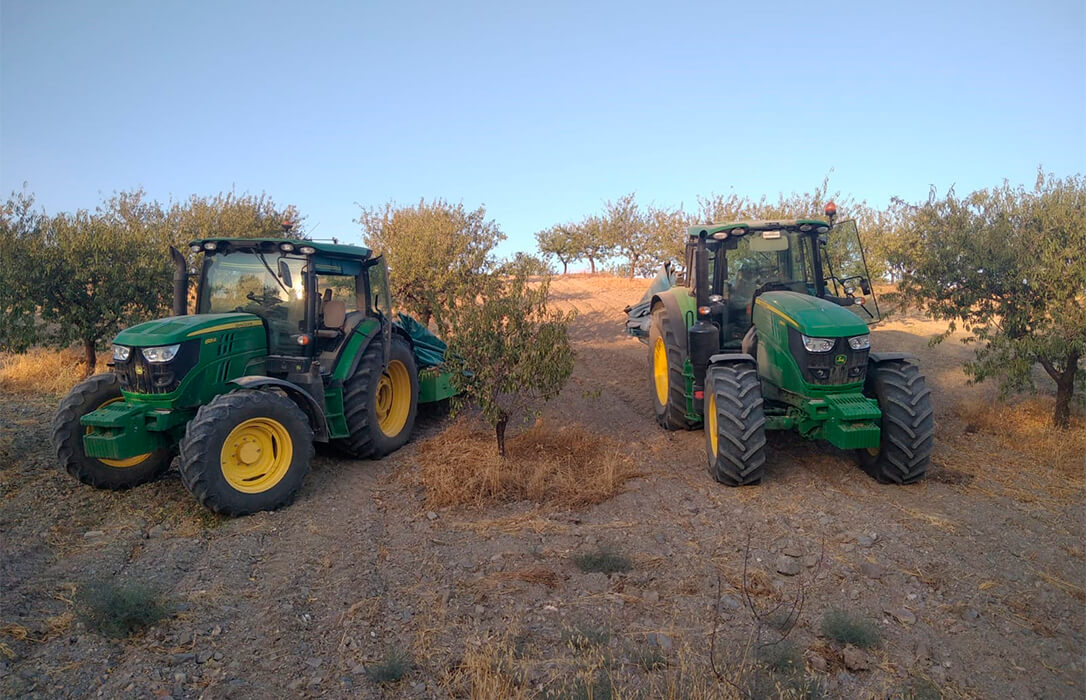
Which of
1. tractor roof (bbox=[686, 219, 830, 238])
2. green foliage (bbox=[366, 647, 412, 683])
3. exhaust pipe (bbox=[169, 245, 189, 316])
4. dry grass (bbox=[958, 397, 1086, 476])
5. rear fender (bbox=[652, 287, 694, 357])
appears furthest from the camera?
rear fender (bbox=[652, 287, 694, 357])

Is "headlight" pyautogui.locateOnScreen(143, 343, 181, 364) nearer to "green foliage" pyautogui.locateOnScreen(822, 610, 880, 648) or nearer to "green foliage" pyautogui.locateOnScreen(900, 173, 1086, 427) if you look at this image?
"green foliage" pyautogui.locateOnScreen(822, 610, 880, 648)

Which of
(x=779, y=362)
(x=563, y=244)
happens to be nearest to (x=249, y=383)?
(x=779, y=362)

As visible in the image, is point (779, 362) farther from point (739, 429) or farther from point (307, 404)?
point (307, 404)

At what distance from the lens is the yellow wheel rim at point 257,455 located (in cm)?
552

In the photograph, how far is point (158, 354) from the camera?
5.57 metres

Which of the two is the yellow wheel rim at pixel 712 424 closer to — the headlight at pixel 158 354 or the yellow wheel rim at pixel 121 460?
the headlight at pixel 158 354

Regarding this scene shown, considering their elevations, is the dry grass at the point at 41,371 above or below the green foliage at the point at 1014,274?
below

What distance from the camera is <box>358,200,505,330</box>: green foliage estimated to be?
12883 millimetres

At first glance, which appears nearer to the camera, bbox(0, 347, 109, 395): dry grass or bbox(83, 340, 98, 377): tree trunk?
bbox(0, 347, 109, 395): dry grass

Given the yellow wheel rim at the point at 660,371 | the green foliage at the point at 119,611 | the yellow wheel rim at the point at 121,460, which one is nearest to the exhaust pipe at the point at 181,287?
the yellow wheel rim at the point at 121,460

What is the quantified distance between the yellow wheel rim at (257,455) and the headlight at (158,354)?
32.9 inches

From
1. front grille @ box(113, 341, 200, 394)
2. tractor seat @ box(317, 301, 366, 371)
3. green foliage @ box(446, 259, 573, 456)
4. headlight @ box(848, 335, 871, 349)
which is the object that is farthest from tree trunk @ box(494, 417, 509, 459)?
headlight @ box(848, 335, 871, 349)

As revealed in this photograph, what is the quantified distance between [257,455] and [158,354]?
1.12 meters

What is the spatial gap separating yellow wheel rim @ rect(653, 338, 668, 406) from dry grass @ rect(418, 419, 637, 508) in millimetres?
1312
